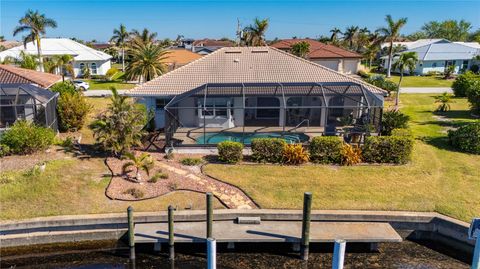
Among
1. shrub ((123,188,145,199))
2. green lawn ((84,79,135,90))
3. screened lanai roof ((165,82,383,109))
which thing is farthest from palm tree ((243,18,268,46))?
shrub ((123,188,145,199))

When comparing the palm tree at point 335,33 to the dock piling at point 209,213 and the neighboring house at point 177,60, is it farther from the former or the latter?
the dock piling at point 209,213

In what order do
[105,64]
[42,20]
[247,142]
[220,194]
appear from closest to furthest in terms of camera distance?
[220,194]
[247,142]
[42,20]
[105,64]

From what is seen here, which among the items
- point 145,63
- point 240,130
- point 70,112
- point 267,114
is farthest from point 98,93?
point 240,130

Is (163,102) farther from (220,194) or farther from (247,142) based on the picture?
(220,194)

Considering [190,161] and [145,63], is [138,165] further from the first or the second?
[145,63]

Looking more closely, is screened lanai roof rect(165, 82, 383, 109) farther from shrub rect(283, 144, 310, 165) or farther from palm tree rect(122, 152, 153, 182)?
palm tree rect(122, 152, 153, 182)

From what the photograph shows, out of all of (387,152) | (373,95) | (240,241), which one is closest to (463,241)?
(387,152)
